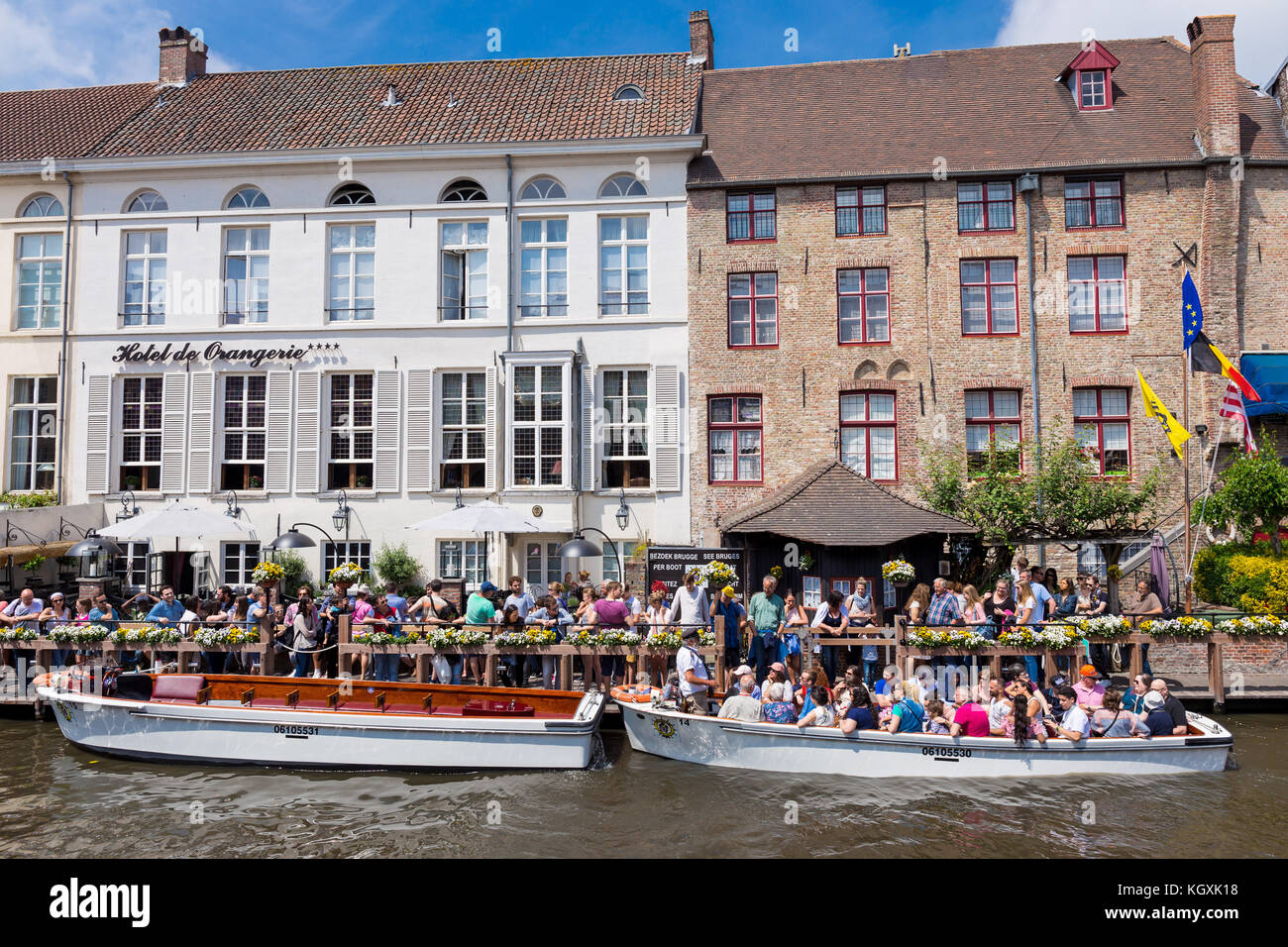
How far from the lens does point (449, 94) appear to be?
22438mm

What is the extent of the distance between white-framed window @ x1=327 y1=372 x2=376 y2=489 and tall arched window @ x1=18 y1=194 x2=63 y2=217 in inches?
316

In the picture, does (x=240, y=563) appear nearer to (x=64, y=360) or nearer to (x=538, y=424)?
(x=64, y=360)

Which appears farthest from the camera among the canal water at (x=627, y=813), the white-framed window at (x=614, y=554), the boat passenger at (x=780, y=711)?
the white-framed window at (x=614, y=554)

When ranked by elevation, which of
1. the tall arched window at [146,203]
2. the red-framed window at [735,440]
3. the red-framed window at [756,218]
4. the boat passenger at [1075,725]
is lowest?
the boat passenger at [1075,725]

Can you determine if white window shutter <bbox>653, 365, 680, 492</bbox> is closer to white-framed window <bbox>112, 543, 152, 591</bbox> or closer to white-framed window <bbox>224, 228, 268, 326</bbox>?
white-framed window <bbox>224, 228, 268, 326</bbox>

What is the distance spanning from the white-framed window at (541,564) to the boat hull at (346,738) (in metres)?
8.47

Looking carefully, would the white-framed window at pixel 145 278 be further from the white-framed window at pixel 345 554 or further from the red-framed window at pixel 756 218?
the red-framed window at pixel 756 218

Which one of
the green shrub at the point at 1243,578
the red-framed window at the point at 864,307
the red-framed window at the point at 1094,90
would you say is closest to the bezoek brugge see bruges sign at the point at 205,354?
the red-framed window at the point at 864,307

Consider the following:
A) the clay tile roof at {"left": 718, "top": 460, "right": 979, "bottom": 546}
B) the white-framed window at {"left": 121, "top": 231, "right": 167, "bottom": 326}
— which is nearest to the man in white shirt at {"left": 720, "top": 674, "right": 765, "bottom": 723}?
the clay tile roof at {"left": 718, "top": 460, "right": 979, "bottom": 546}

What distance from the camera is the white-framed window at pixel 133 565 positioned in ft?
66.1

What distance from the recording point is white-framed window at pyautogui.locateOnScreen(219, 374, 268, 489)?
67.7ft

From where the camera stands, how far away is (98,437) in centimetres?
2067

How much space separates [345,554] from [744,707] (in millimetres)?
11997

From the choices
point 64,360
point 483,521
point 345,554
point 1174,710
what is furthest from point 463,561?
point 1174,710
